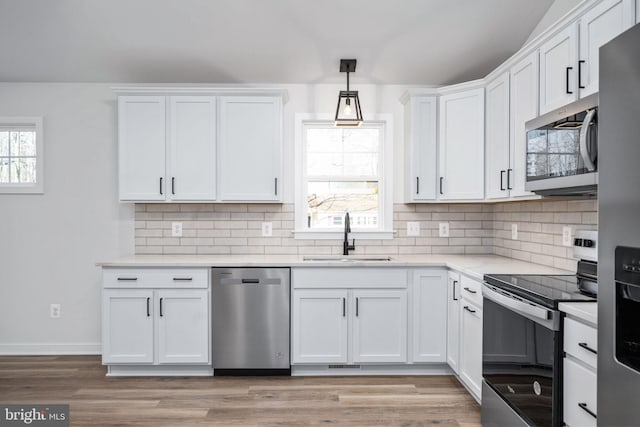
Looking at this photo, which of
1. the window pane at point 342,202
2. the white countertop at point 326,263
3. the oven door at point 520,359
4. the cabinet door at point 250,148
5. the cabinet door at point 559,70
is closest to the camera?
the oven door at point 520,359

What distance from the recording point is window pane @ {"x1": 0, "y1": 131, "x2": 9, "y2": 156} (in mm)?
3992

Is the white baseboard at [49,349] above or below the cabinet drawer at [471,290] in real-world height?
below

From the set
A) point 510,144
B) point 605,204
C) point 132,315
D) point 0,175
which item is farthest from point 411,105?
point 0,175

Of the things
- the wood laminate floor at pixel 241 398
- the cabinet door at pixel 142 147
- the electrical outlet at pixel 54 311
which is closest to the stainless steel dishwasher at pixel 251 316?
the wood laminate floor at pixel 241 398

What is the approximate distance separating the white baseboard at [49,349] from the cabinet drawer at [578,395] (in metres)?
3.68

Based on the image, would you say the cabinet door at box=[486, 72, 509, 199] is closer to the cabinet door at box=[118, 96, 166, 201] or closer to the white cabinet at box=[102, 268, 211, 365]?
the white cabinet at box=[102, 268, 211, 365]

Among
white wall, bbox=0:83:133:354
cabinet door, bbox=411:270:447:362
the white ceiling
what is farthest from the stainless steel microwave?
white wall, bbox=0:83:133:354

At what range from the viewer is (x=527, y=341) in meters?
2.08

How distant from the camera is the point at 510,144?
3.01 meters

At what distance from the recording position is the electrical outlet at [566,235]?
288 cm

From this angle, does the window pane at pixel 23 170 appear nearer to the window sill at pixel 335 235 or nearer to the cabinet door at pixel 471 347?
the window sill at pixel 335 235

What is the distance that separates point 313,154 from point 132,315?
2.03m

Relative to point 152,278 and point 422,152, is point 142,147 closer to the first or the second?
point 152,278

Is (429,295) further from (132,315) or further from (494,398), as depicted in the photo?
(132,315)
